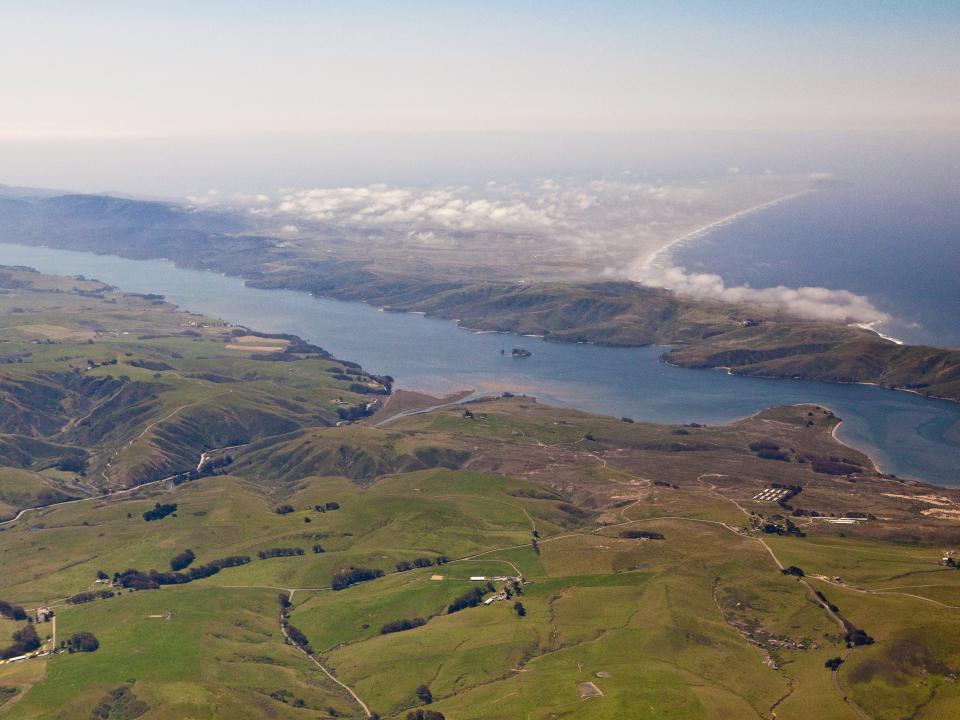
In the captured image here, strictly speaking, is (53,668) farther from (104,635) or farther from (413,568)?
(413,568)

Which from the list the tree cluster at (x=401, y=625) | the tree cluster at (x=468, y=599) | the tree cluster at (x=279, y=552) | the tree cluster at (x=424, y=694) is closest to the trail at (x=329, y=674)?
the tree cluster at (x=424, y=694)

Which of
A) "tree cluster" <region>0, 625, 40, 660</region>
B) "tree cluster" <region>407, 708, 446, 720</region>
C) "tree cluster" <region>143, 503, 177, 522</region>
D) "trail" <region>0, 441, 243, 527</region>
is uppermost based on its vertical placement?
"tree cluster" <region>407, 708, 446, 720</region>

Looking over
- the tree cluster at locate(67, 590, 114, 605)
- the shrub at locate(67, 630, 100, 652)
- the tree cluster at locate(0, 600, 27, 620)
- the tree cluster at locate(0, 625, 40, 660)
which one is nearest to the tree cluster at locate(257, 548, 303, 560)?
the tree cluster at locate(67, 590, 114, 605)

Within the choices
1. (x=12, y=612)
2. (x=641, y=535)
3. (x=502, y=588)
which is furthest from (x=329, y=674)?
(x=641, y=535)

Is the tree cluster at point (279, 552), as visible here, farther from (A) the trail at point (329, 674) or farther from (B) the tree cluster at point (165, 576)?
(A) the trail at point (329, 674)

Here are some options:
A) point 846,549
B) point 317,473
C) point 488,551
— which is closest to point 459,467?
point 317,473

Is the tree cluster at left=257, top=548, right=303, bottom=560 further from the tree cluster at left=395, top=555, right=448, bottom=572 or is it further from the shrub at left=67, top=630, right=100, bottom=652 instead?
the shrub at left=67, top=630, right=100, bottom=652

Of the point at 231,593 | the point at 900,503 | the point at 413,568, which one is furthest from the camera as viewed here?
the point at 900,503

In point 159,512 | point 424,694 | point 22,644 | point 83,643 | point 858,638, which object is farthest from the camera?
point 159,512

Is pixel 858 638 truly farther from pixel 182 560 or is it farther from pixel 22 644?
pixel 22 644
